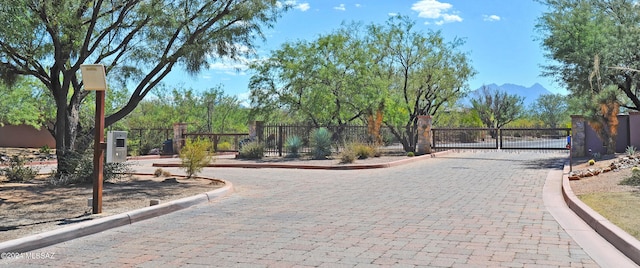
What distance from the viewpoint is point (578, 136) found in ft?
73.4

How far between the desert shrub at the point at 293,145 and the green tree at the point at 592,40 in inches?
504

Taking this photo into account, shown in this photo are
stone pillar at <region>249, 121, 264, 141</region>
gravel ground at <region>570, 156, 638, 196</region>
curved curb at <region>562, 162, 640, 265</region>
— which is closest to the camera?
curved curb at <region>562, 162, 640, 265</region>

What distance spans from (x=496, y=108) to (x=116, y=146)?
57.4 metres

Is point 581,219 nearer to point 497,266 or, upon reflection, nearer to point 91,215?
point 497,266

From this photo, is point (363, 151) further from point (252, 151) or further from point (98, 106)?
point (98, 106)

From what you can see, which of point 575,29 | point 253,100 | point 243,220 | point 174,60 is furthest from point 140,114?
point 243,220

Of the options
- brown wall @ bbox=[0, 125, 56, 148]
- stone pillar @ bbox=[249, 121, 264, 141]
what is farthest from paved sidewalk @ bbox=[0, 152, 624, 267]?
brown wall @ bbox=[0, 125, 56, 148]

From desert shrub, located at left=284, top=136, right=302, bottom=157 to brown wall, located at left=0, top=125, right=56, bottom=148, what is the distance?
21.2 meters

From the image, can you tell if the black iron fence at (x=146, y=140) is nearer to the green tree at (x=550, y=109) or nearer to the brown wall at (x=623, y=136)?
the brown wall at (x=623, y=136)

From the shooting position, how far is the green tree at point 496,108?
5946 centimetres

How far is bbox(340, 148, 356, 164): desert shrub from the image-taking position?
790 inches

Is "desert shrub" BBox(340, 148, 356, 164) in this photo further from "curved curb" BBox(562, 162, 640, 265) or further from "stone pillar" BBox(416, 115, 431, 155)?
"curved curb" BBox(562, 162, 640, 265)

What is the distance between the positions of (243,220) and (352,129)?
20.2m

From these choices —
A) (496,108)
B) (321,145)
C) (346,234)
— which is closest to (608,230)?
(346,234)
